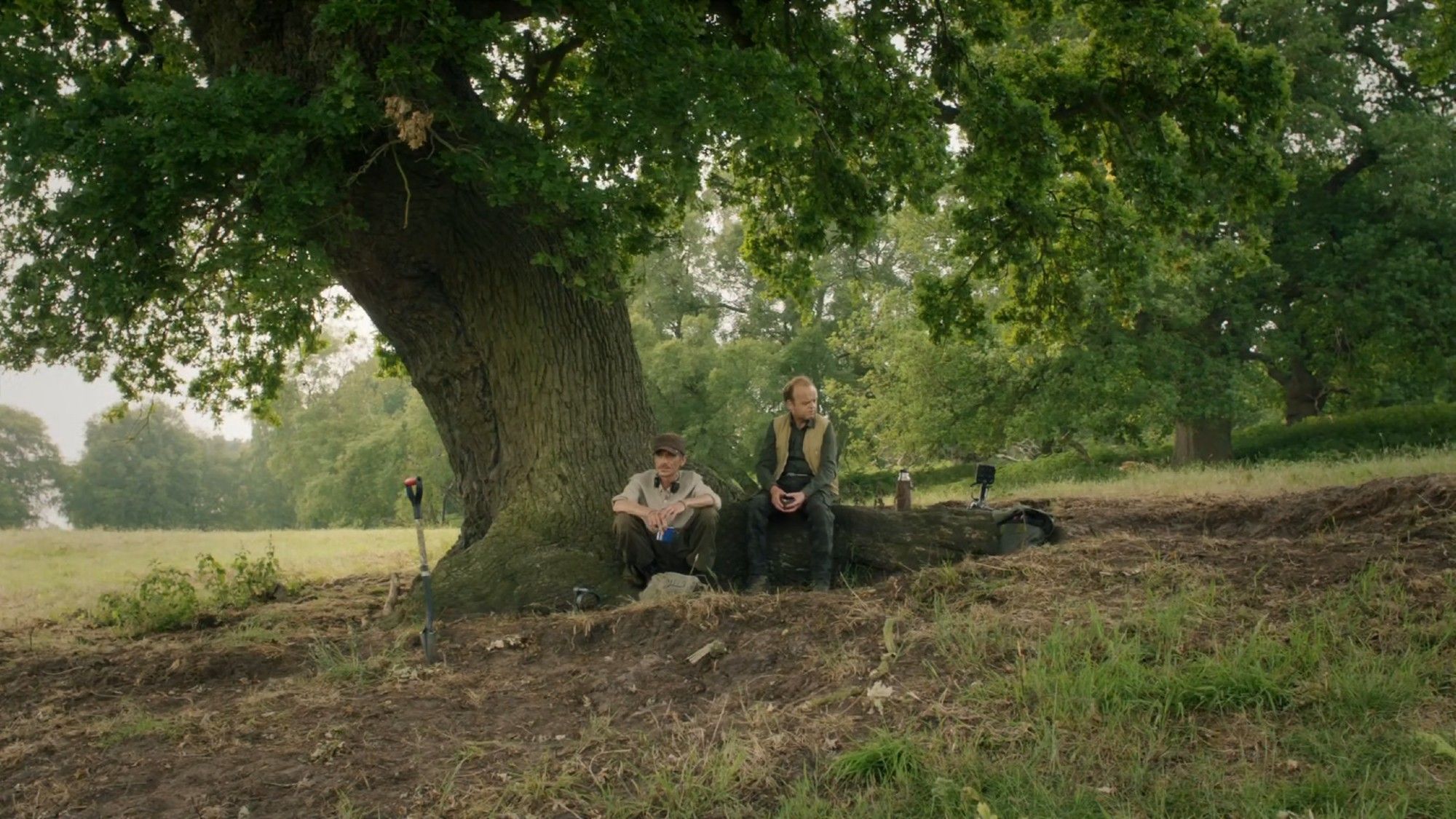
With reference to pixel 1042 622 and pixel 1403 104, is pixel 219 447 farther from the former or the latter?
pixel 1042 622

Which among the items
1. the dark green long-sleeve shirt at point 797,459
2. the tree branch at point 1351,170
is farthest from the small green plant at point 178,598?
the tree branch at point 1351,170

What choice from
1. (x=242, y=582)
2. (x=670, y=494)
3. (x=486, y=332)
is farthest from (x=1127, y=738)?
(x=242, y=582)

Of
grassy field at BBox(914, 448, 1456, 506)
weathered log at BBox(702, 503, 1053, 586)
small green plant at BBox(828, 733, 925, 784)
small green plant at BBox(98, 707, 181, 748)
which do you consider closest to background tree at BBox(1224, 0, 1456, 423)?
grassy field at BBox(914, 448, 1456, 506)

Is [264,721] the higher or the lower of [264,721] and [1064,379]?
the lower

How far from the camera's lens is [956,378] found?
2559 cm

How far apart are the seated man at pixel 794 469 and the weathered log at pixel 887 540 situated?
12cm

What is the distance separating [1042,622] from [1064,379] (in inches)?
746

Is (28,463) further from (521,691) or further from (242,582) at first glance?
(521,691)

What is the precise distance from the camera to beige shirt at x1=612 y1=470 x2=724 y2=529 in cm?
856

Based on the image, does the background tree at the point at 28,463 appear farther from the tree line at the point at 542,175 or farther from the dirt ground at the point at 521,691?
the dirt ground at the point at 521,691

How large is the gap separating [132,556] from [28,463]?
53.5m

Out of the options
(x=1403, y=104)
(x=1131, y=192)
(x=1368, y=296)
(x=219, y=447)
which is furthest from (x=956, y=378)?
(x=219, y=447)

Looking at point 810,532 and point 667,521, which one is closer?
point 667,521

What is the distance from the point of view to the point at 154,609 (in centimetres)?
1012
